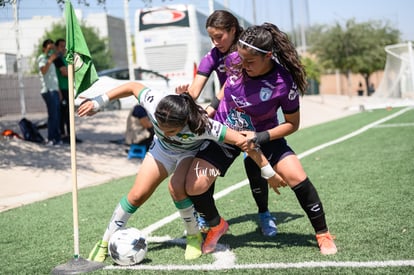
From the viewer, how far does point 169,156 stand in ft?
15.8

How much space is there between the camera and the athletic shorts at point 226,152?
473 cm

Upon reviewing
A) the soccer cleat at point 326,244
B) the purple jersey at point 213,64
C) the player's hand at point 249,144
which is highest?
the purple jersey at point 213,64

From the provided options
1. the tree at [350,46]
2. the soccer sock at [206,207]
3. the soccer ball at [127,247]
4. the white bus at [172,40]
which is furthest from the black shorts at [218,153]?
the tree at [350,46]

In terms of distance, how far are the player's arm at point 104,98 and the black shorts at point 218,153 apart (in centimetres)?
75

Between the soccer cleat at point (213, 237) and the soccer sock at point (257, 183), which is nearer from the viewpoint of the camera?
the soccer cleat at point (213, 237)

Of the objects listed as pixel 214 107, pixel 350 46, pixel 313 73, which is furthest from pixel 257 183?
pixel 350 46

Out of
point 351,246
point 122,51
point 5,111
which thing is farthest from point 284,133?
point 122,51

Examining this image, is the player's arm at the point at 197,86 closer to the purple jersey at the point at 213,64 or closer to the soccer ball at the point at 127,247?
the purple jersey at the point at 213,64

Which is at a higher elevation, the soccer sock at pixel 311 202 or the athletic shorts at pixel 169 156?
the athletic shorts at pixel 169 156

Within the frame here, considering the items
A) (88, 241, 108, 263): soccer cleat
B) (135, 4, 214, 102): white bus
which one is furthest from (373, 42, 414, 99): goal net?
(88, 241, 108, 263): soccer cleat

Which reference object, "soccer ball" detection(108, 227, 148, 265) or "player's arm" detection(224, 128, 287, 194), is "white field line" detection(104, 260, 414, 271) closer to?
"soccer ball" detection(108, 227, 148, 265)

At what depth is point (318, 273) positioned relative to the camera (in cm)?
395

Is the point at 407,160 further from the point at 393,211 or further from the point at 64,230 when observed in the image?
the point at 64,230

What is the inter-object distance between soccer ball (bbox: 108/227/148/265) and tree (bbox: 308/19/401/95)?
156 ft
